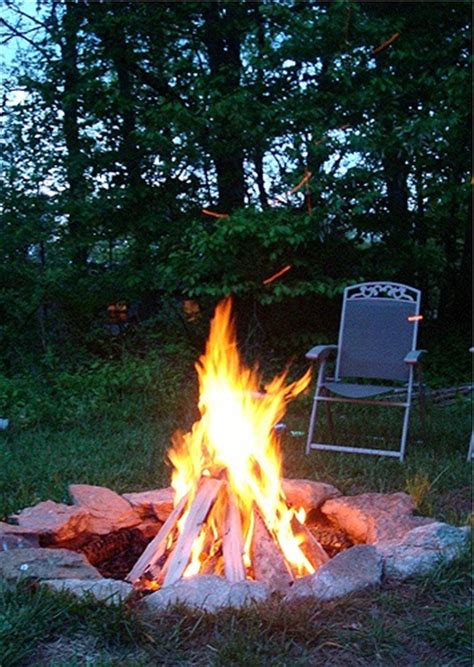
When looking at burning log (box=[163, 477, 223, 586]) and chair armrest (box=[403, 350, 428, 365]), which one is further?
chair armrest (box=[403, 350, 428, 365])

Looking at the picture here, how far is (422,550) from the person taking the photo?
2.53 meters

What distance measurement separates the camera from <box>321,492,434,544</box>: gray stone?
2.91m

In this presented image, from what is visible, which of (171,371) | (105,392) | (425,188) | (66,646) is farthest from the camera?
(425,188)

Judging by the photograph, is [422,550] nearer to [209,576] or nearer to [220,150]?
[209,576]

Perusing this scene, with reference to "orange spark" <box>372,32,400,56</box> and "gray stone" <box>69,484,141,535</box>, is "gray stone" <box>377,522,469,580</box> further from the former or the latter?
"orange spark" <box>372,32,400,56</box>

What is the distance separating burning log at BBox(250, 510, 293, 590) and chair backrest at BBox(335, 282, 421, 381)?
2.14m

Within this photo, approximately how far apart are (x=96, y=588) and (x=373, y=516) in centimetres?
117

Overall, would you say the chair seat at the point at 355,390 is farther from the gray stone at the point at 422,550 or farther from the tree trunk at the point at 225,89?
the tree trunk at the point at 225,89

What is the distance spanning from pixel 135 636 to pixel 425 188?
5.97 metres

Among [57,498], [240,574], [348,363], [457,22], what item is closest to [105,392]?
[348,363]

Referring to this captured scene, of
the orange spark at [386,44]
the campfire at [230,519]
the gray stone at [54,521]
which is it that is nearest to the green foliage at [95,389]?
the gray stone at [54,521]

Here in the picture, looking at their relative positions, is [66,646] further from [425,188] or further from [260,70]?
[425,188]

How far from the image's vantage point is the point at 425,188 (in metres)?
7.34

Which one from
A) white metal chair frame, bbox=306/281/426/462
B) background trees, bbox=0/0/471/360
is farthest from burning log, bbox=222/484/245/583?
background trees, bbox=0/0/471/360
